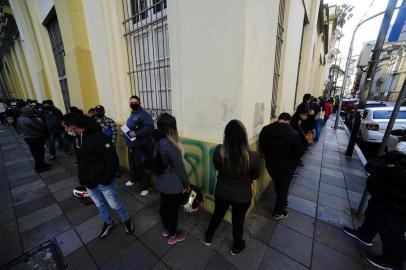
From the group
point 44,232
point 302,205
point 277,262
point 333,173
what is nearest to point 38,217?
point 44,232

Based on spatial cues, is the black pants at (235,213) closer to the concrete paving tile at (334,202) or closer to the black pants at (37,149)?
the concrete paving tile at (334,202)

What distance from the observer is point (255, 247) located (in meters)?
2.31

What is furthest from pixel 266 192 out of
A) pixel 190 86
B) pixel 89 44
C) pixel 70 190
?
pixel 89 44

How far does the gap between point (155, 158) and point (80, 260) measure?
65.1 inches

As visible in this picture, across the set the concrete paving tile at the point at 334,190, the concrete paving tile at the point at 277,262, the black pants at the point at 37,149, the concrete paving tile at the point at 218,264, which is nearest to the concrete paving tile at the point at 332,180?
the concrete paving tile at the point at 334,190

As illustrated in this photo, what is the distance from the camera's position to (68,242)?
2.42 metres

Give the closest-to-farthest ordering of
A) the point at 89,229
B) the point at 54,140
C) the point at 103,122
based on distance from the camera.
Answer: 1. the point at 89,229
2. the point at 103,122
3. the point at 54,140

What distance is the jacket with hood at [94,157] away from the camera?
Answer: 204 cm

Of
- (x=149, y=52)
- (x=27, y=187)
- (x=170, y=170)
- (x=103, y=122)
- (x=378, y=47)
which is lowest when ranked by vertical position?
(x=27, y=187)

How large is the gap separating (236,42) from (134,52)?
292cm

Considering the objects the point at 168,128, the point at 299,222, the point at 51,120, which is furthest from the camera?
the point at 51,120

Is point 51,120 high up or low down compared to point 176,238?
up

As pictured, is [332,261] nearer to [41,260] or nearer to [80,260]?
[80,260]

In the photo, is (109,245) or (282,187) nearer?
(109,245)
